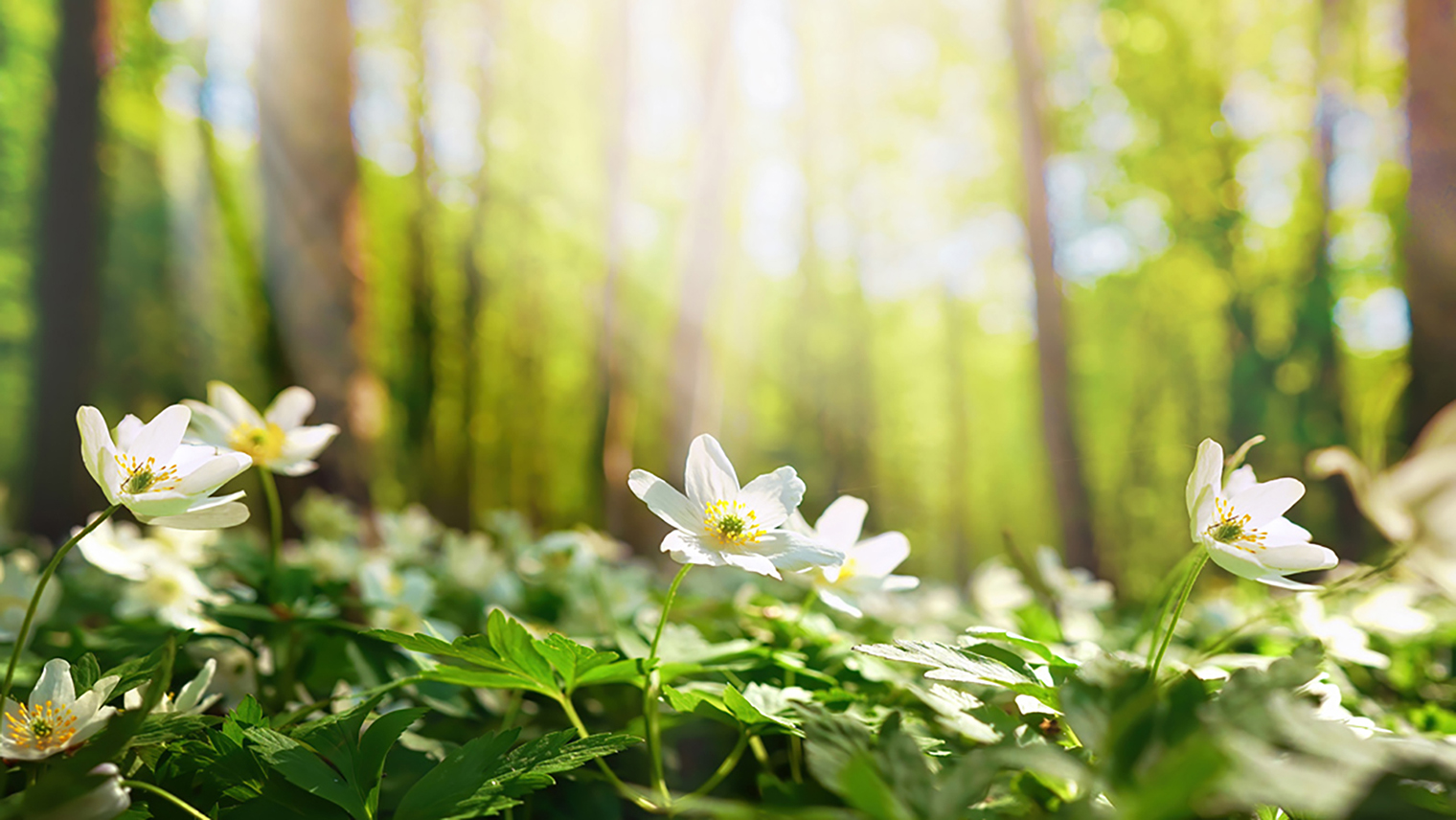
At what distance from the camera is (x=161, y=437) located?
2.96 feet

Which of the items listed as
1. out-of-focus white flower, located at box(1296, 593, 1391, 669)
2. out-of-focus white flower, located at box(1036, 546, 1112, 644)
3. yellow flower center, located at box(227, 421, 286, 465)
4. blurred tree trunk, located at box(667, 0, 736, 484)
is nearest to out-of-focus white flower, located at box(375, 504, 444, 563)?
yellow flower center, located at box(227, 421, 286, 465)

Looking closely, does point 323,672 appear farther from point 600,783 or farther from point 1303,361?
point 1303,361

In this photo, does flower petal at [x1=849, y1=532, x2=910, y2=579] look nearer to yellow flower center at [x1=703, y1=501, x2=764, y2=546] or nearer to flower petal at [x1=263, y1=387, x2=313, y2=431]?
yellow flower center at [x1=703, y1=501, x2=764, y2=546]

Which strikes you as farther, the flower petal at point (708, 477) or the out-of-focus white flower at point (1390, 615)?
the out-of-focus white flower at point (1390, 615)

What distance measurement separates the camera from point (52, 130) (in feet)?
19.3

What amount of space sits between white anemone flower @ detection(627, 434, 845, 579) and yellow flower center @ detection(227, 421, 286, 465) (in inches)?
30.1

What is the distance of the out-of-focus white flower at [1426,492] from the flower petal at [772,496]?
0.59 meters

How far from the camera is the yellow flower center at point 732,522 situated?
97cm

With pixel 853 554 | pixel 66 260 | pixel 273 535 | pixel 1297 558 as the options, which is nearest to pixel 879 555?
pixel 853 554

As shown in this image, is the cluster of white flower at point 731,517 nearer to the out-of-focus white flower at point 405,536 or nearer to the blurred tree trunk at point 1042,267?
the out-of-focus white flower at point 405,536

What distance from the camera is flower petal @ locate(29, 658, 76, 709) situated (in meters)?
0.84

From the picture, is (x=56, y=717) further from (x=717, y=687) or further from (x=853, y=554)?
(x=853, y=554)

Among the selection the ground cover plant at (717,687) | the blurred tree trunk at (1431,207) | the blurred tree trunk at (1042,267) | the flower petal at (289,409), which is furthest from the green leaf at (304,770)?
the blurred tree trunk at (1042,267)

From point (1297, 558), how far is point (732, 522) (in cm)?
64
